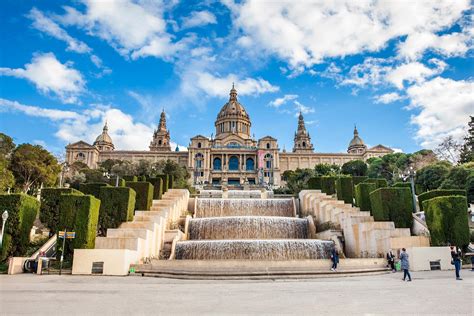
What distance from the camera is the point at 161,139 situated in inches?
4112

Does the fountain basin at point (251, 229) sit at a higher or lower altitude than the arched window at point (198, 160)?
lower

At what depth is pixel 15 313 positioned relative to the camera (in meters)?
6.21

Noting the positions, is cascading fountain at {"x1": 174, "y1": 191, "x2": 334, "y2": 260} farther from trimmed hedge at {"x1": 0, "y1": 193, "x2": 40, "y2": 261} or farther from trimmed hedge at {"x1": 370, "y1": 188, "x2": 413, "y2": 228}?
trimmed hedge at {"x1": 0, "y1": 193, "x2": 40, "y2": 261}

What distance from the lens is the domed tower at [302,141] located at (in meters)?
105

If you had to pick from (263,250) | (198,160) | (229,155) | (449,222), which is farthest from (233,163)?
(449,222)

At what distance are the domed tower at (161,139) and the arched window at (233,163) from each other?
76.0ft

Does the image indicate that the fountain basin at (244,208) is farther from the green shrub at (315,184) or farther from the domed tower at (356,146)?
the domed tower at (356,146)

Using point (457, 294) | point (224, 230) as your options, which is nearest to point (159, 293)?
point (457, 294)

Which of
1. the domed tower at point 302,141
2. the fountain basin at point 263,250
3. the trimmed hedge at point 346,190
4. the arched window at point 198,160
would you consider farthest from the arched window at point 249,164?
the fountain basin at point 263,250

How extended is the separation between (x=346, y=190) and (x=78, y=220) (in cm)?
1911

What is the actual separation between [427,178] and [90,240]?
32.8 metres

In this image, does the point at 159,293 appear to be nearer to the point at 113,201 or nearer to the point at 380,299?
the point at 380,299

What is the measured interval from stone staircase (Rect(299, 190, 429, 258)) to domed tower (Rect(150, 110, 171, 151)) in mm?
81465

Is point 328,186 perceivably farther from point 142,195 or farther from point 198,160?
point 198,160
